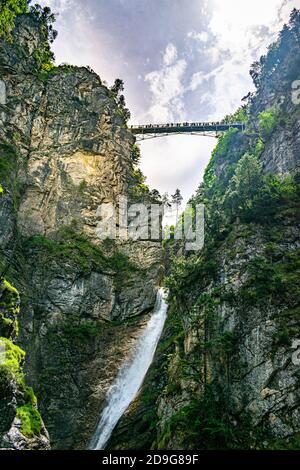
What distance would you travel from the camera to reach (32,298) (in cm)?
3238

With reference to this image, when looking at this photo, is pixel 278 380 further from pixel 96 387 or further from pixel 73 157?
pixel 73 157

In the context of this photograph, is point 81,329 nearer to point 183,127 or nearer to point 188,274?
point 188,274

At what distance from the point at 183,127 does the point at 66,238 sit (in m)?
27.5

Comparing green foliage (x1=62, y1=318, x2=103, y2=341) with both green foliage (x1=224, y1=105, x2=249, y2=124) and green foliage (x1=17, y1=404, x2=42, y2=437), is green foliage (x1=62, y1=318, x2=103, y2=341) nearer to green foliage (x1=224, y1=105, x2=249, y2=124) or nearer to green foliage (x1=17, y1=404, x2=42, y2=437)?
green foliage (x1=17, y1=404, x2=42, y2=437)

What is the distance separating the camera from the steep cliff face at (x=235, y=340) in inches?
735

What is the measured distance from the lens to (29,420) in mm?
20359

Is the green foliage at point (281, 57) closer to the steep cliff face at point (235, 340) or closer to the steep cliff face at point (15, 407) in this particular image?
the steep cliff face at point (235, 340)

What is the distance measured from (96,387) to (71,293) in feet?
26.3

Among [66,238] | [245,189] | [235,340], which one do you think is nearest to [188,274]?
[245,189]

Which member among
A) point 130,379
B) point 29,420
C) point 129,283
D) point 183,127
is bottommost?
point 130,379

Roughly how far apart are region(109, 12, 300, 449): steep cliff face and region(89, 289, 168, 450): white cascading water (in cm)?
108

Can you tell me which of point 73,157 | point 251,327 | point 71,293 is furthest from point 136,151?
point 251,327

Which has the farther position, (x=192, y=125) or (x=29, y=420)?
(x=192, y=125)

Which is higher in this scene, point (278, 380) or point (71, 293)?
point (71, 293)
